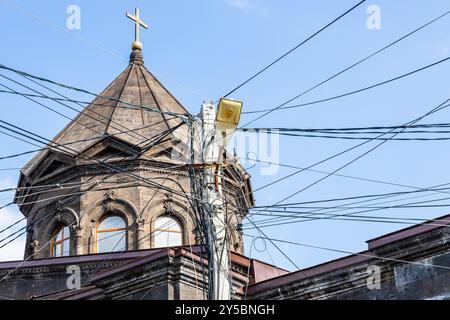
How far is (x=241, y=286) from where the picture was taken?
70.4ft

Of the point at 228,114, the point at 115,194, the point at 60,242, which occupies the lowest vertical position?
the point at 228,114

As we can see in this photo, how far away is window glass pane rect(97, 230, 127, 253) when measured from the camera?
90.7ft

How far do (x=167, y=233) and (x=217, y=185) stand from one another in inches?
497

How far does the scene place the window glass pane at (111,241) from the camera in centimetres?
2764

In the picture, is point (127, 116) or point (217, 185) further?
point (127, 116)

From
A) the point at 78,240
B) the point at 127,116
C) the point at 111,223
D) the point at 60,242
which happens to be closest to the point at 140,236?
the point at 111,223

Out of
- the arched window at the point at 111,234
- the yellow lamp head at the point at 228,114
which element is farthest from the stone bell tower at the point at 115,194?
the yellow lamp head at the point at 228,114

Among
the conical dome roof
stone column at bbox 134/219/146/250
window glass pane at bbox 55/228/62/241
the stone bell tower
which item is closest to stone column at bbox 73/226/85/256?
the stone bell tower

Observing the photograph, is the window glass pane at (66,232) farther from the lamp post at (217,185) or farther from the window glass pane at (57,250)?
the lamp post at (217,185)

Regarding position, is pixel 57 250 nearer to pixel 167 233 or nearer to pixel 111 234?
pixel 111 234

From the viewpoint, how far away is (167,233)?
2806 centimetres

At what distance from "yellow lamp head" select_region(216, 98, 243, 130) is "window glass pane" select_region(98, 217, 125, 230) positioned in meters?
12.8

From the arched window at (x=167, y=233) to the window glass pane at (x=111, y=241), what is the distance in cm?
82
